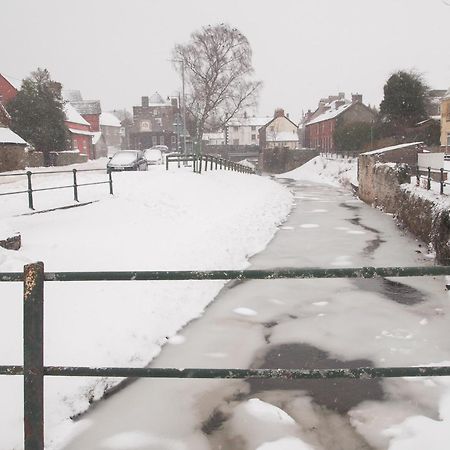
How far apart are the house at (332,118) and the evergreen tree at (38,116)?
37.3 meters

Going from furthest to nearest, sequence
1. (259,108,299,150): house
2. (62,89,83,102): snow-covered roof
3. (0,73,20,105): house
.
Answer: (259,108,299,150): house < (62,89,83,102): snow-covered roof < (0,73,20,105): house

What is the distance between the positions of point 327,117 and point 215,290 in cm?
7542

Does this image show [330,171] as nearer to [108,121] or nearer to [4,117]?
[4,117]

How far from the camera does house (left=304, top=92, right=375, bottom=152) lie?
7306 centimetres

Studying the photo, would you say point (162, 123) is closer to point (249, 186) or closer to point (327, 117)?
point (327, 117)

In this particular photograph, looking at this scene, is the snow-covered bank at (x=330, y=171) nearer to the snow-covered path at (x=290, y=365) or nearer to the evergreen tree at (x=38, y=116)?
the evergreen tree at (x=38, y=116)

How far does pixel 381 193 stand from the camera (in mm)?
23719

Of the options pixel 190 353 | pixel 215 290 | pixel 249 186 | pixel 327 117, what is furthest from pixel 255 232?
pixel 327 117

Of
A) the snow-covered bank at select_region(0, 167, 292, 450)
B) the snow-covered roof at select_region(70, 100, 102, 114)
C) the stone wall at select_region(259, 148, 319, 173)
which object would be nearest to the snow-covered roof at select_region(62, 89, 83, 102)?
the snow-covered roof at select_region(70, 100, 102, 114)

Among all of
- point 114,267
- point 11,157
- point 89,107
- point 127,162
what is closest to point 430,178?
point 114,267

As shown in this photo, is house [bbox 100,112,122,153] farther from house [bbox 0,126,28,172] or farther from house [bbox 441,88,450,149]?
house [bbox 441,88,450,149]

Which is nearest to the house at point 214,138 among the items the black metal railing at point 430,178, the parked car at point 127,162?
the parked car at point 127,162

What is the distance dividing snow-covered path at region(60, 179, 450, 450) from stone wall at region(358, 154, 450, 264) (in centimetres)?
141

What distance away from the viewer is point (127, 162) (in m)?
28.6
